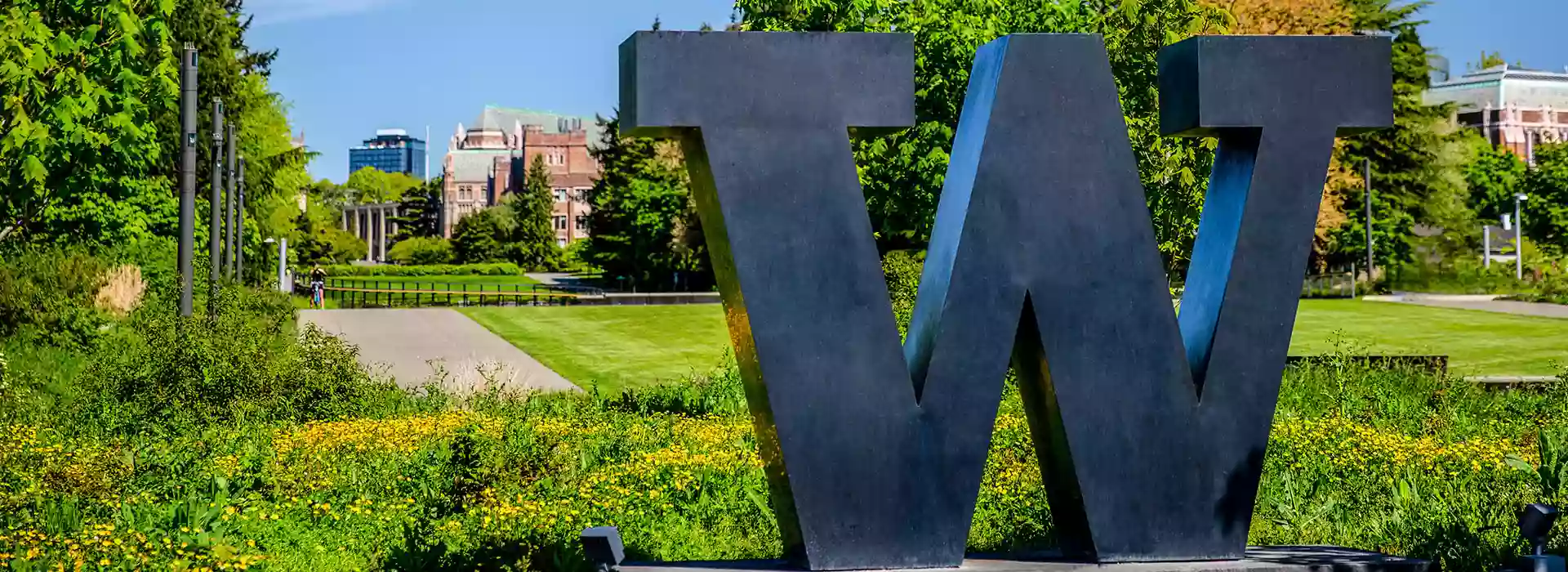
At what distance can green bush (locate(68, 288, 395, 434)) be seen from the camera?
14.2m

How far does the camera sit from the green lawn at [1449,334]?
24.4 m

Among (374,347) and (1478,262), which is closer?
(374,347)

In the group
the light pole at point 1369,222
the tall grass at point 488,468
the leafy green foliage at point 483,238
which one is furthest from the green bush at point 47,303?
the leafy green foliage at point 483,238

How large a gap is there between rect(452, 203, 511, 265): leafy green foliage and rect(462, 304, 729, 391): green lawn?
2248 inches

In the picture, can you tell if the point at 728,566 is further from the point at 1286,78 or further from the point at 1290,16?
the point at 1290,16

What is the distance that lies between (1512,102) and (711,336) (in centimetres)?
13584

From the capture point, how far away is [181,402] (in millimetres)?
14523

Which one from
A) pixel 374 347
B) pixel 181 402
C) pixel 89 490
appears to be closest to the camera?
pixel 89 490

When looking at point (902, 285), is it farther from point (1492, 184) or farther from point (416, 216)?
point (416, 216)

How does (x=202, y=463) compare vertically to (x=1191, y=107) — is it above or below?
below

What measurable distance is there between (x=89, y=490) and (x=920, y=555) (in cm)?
655

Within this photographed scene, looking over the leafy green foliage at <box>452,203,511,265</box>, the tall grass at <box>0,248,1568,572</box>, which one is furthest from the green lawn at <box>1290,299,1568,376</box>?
the leafy green foliage at <box>452,203,511,265</box>

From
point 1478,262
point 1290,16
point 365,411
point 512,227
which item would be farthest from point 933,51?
point 512,227

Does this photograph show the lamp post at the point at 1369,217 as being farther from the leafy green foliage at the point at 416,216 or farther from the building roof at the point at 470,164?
the building roof at the point at 470,164
